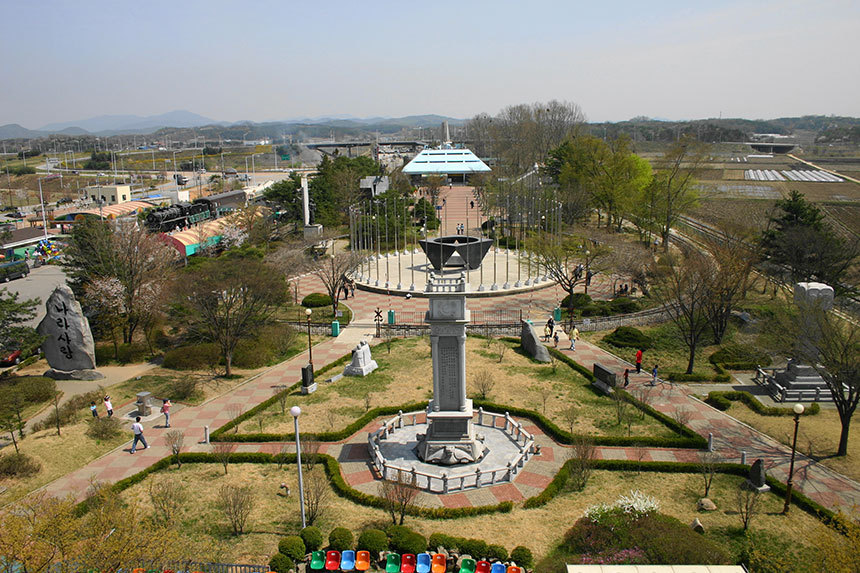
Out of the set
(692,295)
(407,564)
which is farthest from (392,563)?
(692,295)

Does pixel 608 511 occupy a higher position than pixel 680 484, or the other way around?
pixel 608 511

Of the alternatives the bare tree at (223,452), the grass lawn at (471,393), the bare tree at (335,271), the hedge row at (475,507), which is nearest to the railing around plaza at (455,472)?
the hedge row at (475,507)

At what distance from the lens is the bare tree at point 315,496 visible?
20172mm

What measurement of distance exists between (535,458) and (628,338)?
15.7 metres

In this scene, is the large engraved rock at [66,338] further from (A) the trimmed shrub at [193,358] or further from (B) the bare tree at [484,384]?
(B) the bare tree at [484,384]

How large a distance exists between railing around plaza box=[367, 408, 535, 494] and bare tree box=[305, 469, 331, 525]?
225 centimetres

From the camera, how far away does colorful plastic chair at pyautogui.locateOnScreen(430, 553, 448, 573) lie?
17.4 meters

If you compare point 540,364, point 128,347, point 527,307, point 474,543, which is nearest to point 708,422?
point 540,364

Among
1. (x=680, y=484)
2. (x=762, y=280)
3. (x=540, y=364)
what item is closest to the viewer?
(x=680, y=484)

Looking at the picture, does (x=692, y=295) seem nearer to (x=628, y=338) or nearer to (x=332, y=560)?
(x=628, y=338)

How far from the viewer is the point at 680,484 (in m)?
22.3

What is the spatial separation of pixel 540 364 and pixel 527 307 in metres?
11.4

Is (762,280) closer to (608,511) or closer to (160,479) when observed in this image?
(608,511)

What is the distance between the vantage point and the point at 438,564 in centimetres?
1753
